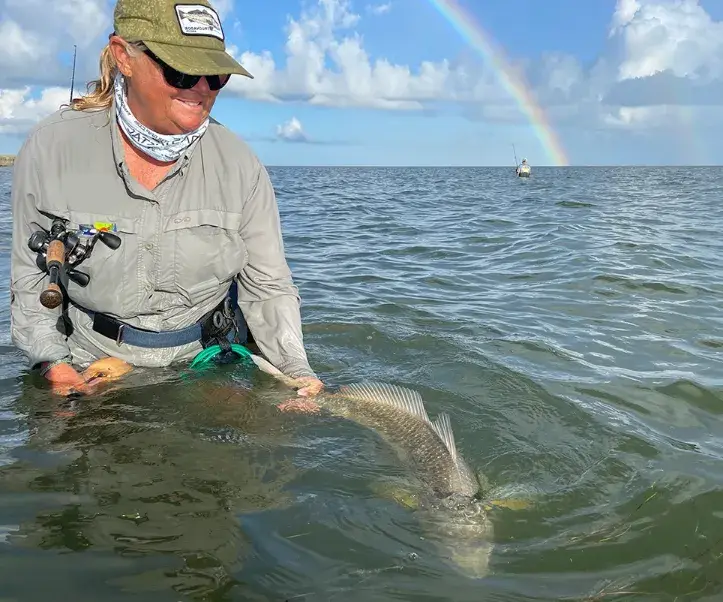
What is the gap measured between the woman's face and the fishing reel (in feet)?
2.67

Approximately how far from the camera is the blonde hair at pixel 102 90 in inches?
165

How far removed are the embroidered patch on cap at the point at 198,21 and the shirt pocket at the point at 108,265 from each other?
51.0 inches

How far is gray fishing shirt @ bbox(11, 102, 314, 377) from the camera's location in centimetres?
423

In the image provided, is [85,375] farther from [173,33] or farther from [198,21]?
[198,21]

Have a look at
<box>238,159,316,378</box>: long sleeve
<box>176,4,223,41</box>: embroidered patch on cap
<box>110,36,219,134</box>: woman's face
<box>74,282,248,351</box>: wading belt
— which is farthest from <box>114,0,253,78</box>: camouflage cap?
<box>74,282,248,351</box>: wading belt

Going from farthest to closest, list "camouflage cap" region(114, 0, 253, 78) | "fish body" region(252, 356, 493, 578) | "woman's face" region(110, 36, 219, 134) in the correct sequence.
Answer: "woman's face" region(110, 36, 219, 134) → "camouflage cap" region(114, 0, 253, 78) → "fish body" region(252, 356, 493, 578)

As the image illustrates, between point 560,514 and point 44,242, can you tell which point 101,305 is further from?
point 560,514

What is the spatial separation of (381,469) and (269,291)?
1571mm

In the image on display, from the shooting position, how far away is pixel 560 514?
3.86 metres

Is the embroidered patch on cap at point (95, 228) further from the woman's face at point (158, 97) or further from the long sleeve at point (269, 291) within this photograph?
the long sleeve at point (269, 291)

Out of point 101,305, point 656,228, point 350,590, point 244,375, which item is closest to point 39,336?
point 101,305

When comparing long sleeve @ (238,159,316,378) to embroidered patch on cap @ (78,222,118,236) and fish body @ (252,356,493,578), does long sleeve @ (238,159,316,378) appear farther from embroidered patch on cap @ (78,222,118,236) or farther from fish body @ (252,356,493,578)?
embroidered patch on cap @ (78,222,118,236)

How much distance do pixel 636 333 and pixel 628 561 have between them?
4758mm

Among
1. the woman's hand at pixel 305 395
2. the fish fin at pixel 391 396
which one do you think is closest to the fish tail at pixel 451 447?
the fish fin at pixel 391 396
